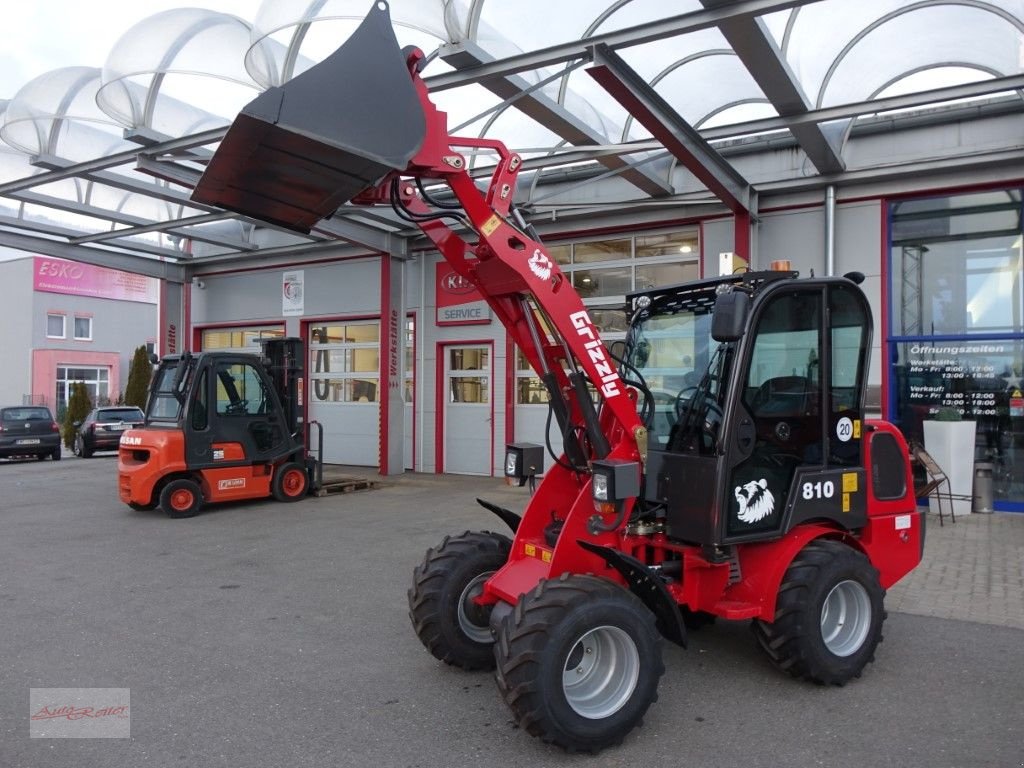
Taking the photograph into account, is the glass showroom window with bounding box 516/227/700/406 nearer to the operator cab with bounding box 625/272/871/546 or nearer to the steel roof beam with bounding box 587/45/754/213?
the steel roof beam with bounding box 587/45/754/213

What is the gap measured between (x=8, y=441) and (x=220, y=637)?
1712 centimetres

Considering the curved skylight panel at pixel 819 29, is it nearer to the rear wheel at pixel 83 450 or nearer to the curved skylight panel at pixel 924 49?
the curved skylight panel at pixel 924 49

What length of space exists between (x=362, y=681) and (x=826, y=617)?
8.81 ft

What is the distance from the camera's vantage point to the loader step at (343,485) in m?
12.6

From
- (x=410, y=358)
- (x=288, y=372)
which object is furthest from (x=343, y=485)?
(x=410, y=358)

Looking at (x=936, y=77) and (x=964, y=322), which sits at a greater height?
(x=936, y=77)

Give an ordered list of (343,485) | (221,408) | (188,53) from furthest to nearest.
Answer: (343,485), (221,408), (188,53)

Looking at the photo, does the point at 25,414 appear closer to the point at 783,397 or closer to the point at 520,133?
the point at 520,133

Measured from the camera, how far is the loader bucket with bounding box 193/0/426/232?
3.44 meters

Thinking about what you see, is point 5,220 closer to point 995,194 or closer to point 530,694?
point 530,694

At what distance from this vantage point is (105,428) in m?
20.6

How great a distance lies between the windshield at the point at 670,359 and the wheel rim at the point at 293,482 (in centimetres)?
807

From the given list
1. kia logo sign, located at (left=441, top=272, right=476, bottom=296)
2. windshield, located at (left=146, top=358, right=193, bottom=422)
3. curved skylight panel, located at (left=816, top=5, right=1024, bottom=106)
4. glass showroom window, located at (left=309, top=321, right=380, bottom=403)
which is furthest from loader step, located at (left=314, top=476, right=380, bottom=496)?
curved skylight panel, located at (left=816, top=5, right=1024, bottom=106)

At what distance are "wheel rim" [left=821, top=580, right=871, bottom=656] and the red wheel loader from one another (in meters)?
0.01
